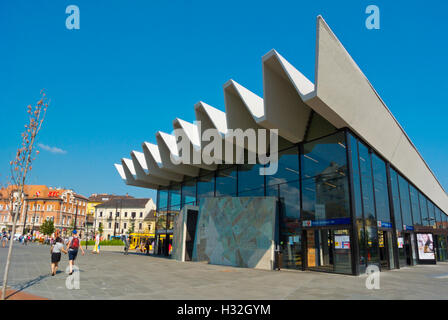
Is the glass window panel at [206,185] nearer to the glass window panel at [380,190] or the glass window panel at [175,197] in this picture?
the glass window panel at [175,197]

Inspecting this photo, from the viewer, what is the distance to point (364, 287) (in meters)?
10.2

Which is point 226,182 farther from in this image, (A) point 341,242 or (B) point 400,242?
(B) point 400,242

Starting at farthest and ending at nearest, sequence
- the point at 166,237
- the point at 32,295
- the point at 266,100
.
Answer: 1. the point at 166,237
2. the point at 266,100
3. the point at 32,295

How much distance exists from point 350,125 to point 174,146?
15.3 m

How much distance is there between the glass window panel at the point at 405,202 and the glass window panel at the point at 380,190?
3.52 meters

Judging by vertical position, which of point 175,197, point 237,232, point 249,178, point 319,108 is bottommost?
point 237,232

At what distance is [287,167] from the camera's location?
18.3 m

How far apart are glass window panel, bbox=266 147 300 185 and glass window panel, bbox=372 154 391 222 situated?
4550 mm

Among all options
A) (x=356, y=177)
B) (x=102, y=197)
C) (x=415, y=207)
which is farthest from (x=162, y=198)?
(x=102, y=197)

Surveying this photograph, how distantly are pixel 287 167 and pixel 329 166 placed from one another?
3000 millimetres

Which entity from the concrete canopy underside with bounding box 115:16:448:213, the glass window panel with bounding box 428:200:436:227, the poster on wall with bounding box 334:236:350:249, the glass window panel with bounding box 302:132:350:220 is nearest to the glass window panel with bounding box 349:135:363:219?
the glass window panel with bounding box 302:132:350:220

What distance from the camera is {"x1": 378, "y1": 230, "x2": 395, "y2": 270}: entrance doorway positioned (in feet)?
→ 54.0
